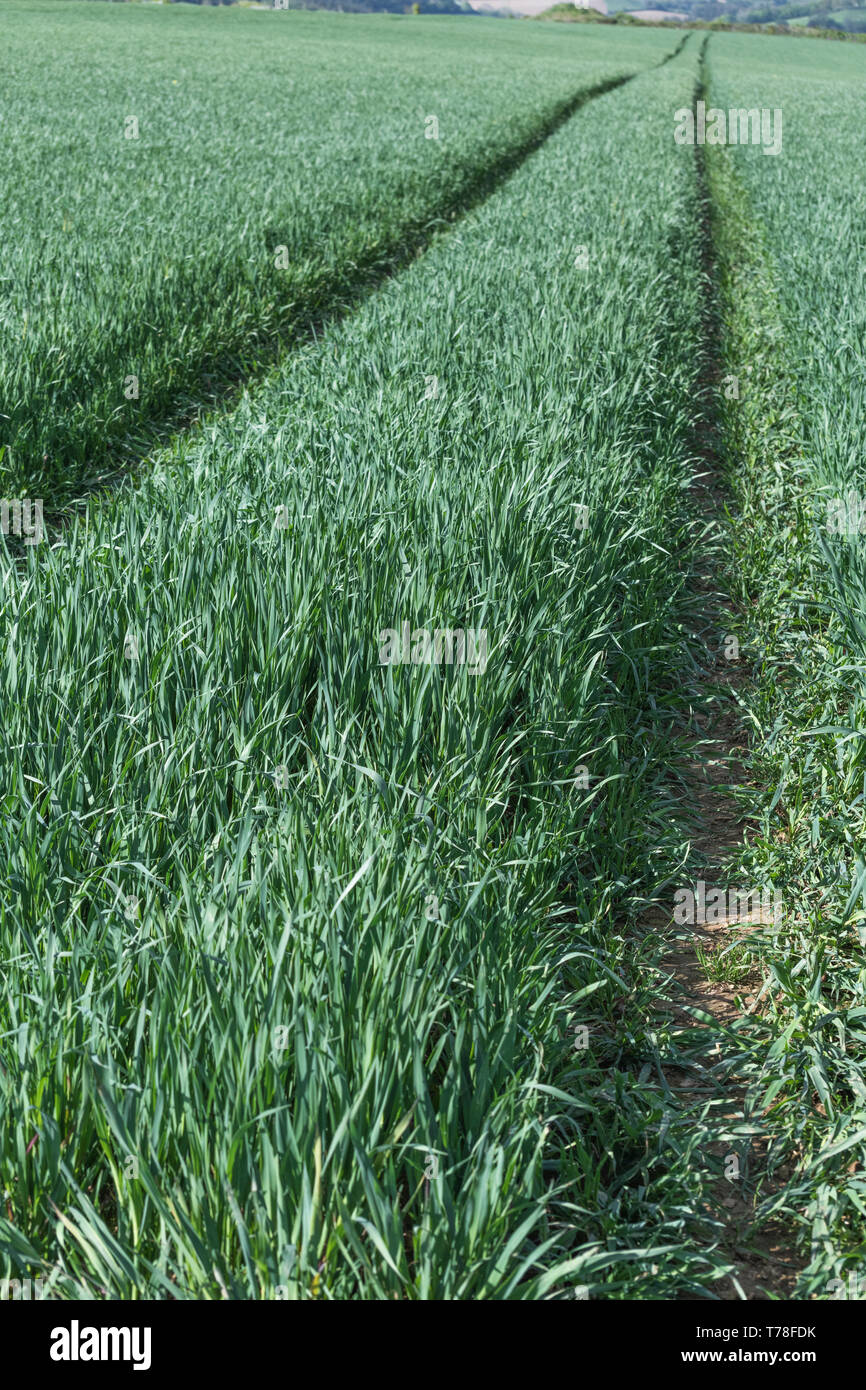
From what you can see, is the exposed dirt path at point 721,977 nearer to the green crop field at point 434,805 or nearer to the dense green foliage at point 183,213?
Result: the green crop field at point 434,805

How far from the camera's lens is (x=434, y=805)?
6.93 feet

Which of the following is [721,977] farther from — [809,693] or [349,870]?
[809,693]

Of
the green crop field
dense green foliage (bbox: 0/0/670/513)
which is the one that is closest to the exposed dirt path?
the green crop field

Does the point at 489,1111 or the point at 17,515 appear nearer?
the point at 489,1111

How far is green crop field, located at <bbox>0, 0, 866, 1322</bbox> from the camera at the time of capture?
1375 mm

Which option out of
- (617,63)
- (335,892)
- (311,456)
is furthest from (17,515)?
(617,63)

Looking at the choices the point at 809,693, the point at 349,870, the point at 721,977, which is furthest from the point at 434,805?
the point at 809,693

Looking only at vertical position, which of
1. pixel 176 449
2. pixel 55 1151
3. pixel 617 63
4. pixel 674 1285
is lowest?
pixel 674 1285

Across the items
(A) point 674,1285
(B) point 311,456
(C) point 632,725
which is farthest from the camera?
(B) point 311,456

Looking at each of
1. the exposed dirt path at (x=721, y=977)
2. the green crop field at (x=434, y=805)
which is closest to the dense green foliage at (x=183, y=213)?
the green crop field at (x=434, y=805)

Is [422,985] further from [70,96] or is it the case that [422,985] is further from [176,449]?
[70,96]

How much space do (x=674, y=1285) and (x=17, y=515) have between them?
3.88m

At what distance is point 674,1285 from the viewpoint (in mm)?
1485
